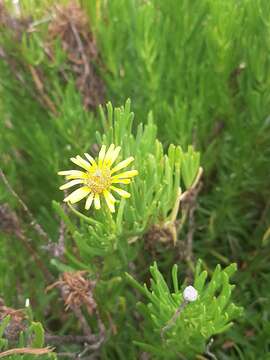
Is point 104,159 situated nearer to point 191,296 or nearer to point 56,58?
point 191,296

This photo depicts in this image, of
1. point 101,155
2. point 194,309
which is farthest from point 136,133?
point 194,309

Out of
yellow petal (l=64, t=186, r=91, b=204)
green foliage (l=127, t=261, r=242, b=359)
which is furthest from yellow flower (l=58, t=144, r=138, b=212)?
green foliage (l=127, t=261, r=242, b=359)

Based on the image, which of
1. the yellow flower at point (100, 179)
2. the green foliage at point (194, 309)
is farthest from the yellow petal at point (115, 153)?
the green foliage at point (194, 309)

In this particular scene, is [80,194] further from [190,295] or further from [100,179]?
[190,295]

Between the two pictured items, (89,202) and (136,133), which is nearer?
(89,202)

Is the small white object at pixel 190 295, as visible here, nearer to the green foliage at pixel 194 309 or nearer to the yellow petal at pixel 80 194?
the green foliage at pixel 194 309

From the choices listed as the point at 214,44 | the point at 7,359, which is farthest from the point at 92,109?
the point at 7,359
